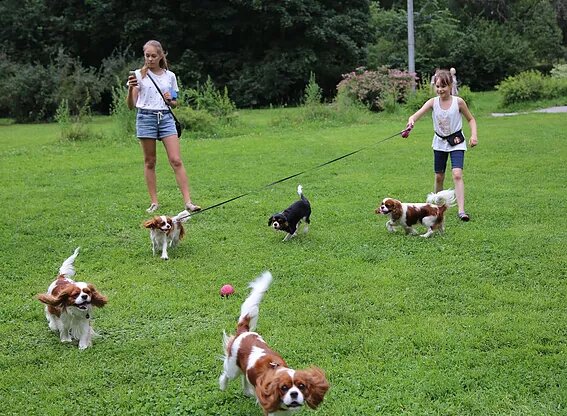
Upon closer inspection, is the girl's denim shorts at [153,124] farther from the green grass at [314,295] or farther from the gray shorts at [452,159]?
the gray shorts at [452,159]

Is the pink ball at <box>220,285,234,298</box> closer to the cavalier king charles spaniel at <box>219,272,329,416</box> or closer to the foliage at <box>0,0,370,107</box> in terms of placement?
the cavalier king charles spaniel at <box>219,272,329,416</box>

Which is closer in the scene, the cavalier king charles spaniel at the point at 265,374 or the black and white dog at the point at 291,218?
the cavalier king charles spaniel at the point at 265,374

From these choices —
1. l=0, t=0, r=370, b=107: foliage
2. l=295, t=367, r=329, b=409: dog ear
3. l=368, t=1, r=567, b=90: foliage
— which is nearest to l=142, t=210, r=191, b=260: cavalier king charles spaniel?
l=295, t=367, r=329, b=409: dog ear

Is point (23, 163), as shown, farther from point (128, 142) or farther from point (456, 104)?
point (456, 104)

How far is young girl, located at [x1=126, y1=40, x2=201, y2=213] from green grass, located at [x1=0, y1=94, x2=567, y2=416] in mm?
889

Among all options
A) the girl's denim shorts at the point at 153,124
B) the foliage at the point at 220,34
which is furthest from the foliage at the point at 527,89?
the girl's denim shorts at the point at 153,124

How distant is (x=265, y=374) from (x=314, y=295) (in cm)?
200

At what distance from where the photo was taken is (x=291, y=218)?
6.33 meters

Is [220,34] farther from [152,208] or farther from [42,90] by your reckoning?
[152,208]

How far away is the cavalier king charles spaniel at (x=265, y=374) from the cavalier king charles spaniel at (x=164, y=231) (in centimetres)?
247

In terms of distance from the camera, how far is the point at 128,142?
46.8ft

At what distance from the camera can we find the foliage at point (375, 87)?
839 inches

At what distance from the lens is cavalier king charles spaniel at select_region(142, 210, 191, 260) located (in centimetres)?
585

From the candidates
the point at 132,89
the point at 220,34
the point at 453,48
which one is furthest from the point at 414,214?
the point at 453,48
